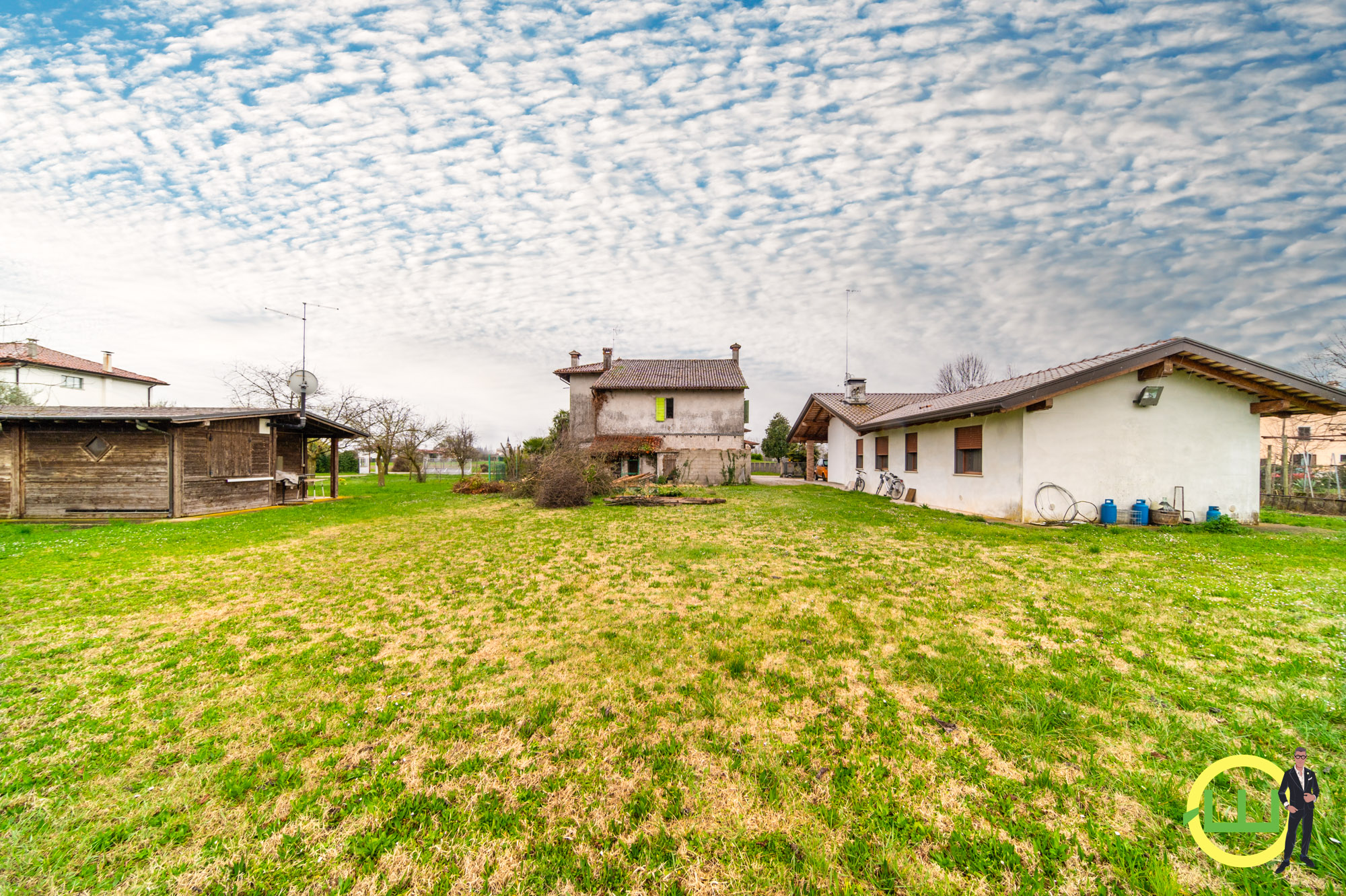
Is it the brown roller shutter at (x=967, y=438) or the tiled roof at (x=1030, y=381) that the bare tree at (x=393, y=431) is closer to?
the tiled roof at (x=1030, y=381)

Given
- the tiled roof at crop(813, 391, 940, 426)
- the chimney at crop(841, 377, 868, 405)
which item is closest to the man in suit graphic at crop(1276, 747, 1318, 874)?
the tiled roof at crop(813, 391, 940, 426)

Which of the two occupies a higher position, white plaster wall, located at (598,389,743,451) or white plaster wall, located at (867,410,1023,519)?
white plaster wall, located at (598,389,743,451)

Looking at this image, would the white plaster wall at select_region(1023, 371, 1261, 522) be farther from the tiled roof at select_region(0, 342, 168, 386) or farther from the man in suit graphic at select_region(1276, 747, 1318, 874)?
the tiled roof at select_region(0, 342, 168, 386)

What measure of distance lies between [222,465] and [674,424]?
17.9 metres

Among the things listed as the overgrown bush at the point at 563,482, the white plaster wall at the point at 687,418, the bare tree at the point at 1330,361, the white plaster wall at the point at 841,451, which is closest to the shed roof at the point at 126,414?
the overgrown bush at the point at 563,482

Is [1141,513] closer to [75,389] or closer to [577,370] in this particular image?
[577,370]

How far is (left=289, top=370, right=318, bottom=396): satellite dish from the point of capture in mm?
15750

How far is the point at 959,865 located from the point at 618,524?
9.87 metres

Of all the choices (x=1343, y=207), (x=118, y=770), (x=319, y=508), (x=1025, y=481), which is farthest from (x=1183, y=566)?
(x=319, y=508)

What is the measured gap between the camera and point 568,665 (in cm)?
390

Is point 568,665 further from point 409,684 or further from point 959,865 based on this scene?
point 959,865

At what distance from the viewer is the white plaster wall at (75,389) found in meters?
28.7

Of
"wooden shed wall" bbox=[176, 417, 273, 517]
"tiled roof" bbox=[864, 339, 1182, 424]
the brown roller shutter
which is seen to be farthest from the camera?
"wooden shed wall" bbox=[176, 417, 273, 517]

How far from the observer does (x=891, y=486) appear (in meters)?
17.0
